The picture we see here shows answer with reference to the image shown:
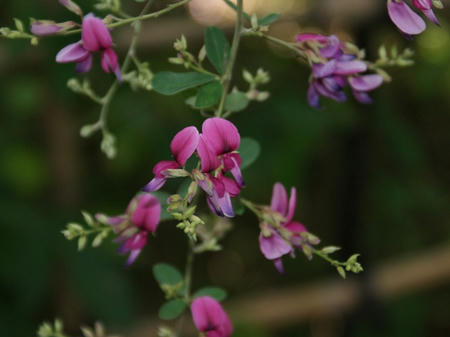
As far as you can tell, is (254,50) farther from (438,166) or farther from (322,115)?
(438,166)

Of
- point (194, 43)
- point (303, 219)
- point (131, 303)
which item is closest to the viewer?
point (131, 303)

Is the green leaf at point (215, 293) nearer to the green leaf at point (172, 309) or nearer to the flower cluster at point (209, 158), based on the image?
the green leaf at point (172, 309)

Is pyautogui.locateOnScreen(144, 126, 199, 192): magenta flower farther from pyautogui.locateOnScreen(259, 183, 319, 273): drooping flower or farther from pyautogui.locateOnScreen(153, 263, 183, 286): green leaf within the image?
pyautogui.locateOnScreen(153, 263, 183, 286): green leaf

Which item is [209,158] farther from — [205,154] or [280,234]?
[280,234]

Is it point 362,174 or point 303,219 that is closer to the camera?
point 362,174

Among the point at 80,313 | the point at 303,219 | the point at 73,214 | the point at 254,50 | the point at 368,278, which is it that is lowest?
the point at 303,219

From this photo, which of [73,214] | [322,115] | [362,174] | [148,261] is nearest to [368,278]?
[362,174]

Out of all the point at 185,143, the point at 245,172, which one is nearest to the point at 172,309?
the point at 185,143

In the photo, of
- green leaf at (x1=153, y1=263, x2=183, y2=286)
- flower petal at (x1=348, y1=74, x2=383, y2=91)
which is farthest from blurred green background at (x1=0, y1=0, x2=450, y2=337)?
flower petal at (x1=348, y1=74, x2=383, y2=91)
